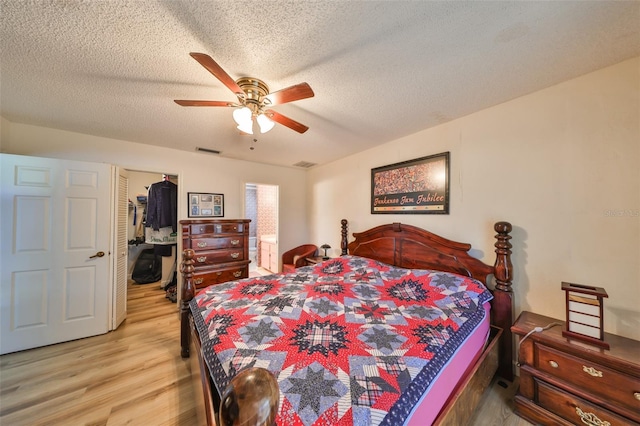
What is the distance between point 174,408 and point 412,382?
5.70 ft

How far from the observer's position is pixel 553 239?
1.70 meters

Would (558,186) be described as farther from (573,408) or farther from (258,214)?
(258,214)

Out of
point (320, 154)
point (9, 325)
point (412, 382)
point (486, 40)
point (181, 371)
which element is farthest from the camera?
point (320, 154)

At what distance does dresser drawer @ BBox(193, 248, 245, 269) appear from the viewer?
3047mm

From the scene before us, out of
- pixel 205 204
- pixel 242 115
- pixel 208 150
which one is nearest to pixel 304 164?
pixel 208 150

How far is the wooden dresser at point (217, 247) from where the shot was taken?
9.84 ft

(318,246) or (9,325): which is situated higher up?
(318,246)

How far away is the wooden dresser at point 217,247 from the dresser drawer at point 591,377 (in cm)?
337

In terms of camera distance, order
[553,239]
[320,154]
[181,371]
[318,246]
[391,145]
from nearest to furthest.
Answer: [553,239]
[181,371]
[391,145]
[320,154]
[318,246]

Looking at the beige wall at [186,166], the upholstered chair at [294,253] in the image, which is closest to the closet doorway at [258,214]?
the beige wall at [186,166]

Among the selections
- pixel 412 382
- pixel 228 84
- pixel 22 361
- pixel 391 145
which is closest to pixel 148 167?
pixel 22 361

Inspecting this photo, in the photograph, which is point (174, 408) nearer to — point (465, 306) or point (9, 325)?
point (9, 325)

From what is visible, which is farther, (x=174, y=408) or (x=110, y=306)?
(x=110, y=306)

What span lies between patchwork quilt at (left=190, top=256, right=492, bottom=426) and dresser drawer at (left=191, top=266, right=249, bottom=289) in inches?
46.5
